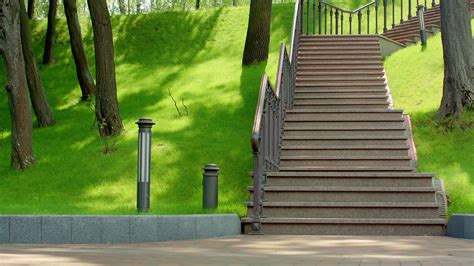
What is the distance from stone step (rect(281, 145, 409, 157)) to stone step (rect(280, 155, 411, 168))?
0.25 metres

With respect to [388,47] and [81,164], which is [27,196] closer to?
[81,164]

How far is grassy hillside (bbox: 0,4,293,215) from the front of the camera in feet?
48.9

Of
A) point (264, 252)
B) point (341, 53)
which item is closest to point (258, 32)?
point (341, 53)

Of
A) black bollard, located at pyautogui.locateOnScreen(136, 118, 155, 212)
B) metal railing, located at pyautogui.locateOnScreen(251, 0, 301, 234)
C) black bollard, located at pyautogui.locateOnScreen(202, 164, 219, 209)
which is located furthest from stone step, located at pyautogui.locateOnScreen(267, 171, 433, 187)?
black bollard, located at pyautogui.locateOnScreen(136, 118, 155, 212)

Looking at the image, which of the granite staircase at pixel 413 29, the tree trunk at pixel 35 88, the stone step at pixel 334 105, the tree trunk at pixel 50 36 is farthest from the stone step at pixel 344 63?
the tree trunk at pixel 50 36

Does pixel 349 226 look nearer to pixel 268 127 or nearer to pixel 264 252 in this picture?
pixel 268 127

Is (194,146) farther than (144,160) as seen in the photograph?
Yes

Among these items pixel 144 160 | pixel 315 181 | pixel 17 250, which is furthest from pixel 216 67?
pixel 17 250

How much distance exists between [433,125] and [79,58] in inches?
417

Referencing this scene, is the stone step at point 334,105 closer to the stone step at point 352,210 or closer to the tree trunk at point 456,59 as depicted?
the tree trunk at point 456,59

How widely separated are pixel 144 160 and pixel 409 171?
4.76 meters

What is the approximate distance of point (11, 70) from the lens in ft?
55.2

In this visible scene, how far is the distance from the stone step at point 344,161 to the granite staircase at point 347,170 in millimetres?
17

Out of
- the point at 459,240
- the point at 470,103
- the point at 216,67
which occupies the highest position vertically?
the point at 216,67
